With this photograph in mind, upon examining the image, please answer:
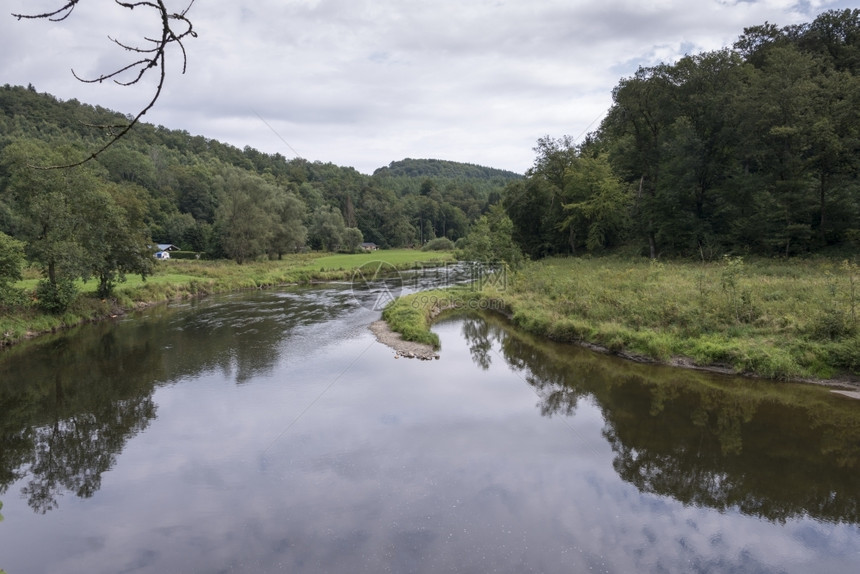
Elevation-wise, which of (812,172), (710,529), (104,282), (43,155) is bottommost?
(710,529)

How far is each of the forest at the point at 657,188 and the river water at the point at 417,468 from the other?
415 inches

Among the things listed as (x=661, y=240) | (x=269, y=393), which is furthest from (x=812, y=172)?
(x=269, y=393)

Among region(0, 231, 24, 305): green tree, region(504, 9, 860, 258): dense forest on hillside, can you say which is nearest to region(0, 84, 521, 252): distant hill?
region(0, 231, 24, 305): green tree

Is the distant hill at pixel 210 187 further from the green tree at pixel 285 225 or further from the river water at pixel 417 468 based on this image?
the river water at pixel 417 468

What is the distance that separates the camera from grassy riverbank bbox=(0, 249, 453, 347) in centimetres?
2427

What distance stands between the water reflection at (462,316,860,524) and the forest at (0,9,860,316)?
18379 millimetres

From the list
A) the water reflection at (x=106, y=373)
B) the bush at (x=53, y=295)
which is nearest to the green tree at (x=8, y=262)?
the water reflection at (x=106, y=373)

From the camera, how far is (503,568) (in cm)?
830

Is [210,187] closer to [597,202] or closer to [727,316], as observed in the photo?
[597,202]

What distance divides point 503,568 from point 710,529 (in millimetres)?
4336

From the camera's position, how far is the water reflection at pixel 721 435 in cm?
1048

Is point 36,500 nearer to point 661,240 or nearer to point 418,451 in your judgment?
point 418,451

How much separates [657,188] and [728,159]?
5429 mm

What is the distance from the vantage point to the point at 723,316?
64.3 ft
